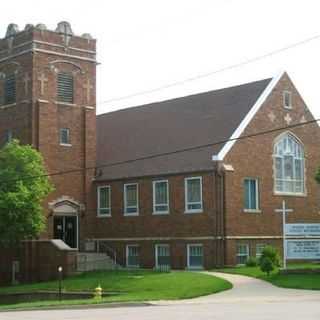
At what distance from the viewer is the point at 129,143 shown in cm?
5091

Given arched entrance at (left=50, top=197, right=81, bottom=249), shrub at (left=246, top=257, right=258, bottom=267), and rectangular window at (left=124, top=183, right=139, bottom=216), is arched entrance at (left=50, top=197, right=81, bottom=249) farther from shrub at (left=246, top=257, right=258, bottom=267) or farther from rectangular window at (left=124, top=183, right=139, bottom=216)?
shrub at (left=246, top=257, right=258, bottom=267)

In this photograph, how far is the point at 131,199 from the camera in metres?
47.8

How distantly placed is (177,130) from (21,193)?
11.3 meters

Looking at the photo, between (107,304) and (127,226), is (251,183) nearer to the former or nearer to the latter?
(127,226)

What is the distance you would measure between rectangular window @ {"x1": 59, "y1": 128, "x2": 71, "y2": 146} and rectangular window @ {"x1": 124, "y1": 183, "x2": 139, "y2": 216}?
443cm

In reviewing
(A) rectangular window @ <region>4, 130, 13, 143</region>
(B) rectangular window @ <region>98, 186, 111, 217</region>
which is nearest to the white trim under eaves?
(B) rectangular window @ <region>98, 186, 111, 217</region>

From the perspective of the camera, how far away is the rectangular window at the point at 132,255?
46875 mm

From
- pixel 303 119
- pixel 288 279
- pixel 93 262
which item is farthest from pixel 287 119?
pixel 288 279

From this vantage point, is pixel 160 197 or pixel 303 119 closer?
pixel 160 197

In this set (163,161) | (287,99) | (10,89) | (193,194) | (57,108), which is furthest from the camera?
(10,89)

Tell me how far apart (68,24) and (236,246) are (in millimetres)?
16944

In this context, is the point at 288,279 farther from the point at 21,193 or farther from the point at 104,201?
the point at 104,201

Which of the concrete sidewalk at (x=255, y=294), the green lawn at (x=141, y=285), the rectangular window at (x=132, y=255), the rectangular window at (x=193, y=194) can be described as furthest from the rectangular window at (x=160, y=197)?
the concrete sidewalk at (x=255, y=294)

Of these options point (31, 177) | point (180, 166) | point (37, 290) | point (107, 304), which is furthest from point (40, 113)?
point (107, 304)
